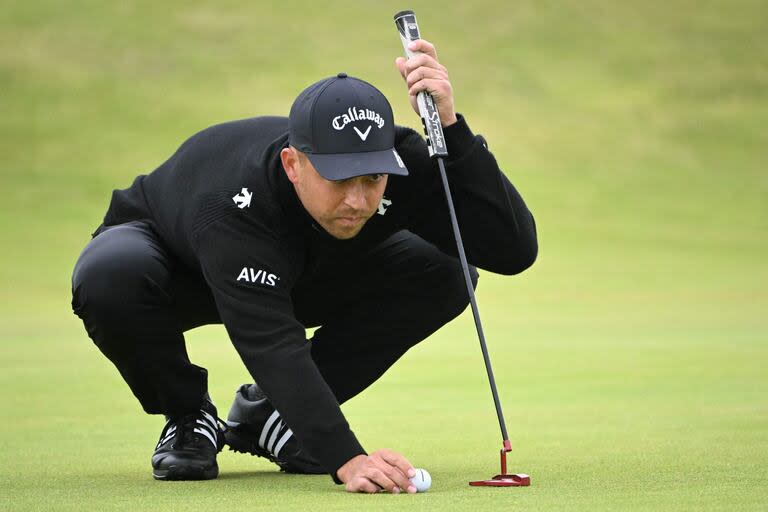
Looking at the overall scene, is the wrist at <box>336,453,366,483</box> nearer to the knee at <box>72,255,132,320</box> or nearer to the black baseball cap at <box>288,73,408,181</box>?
the black baseball cap at <box>288,73,408,181</box>

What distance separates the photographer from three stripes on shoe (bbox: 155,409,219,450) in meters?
3.93

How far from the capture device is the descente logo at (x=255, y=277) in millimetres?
3361

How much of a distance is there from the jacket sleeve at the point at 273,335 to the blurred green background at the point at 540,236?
0.16 metres

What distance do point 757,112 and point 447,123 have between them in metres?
21.3

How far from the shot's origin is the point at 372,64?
24094mm

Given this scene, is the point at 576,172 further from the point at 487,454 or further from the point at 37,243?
the point at 487,454

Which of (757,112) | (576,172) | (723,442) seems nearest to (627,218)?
(576,172)

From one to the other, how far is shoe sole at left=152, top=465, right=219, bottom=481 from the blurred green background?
0.05 meters

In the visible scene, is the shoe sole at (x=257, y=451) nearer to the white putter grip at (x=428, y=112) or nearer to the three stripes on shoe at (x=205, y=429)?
the three stripes on shoe at (x=205, y=429)

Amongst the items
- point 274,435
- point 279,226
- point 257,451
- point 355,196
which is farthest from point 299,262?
point 257,451

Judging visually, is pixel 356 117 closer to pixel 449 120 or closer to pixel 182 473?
pixel 449 120

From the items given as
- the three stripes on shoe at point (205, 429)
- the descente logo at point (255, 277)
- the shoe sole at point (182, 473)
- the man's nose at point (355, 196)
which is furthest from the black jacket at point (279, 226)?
the shoe sole at point (182, 473)

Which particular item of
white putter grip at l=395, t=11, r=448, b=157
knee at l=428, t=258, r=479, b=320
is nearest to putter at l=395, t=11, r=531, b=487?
white putter grip at l=395, t=11, r=448, b=157

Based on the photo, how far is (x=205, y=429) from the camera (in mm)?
3973
